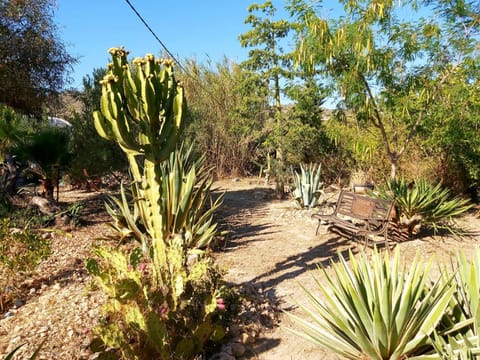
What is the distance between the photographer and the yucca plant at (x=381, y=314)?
6.71ft

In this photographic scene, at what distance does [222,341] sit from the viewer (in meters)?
2.76

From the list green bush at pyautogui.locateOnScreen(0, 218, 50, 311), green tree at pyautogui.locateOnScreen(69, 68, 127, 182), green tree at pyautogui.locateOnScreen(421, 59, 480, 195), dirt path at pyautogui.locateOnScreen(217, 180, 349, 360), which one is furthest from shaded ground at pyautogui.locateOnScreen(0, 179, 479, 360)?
green tree at pyautogui.locateOnScreen(421, 59, 480, 195)

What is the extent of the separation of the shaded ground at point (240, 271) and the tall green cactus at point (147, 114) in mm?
942

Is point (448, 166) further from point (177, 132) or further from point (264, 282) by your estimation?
point (177, 132)

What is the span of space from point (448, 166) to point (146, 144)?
24.9 feet

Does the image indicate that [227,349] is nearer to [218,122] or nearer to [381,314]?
[381,314]

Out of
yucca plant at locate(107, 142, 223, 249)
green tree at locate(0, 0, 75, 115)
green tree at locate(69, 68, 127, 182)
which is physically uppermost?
green tree at locate(0, 0, 75, 115)

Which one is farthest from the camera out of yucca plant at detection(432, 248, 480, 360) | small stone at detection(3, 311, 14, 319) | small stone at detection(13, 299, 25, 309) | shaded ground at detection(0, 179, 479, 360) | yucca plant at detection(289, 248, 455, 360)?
small stone at detection(13, 299, 25, 309)

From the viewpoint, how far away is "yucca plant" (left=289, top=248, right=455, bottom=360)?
204cm

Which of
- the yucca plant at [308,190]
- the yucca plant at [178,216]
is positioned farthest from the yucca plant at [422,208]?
the yucca plant at [178,216]

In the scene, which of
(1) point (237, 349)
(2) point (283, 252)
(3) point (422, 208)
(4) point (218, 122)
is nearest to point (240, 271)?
(2) point (283, 252)

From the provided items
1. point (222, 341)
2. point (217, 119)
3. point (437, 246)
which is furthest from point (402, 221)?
point (217, 119)

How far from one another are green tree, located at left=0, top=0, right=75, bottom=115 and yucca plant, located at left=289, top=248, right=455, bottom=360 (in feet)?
23.8

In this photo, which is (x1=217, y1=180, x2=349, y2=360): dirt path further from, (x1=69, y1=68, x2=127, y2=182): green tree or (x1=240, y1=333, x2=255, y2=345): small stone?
(x1=69, y1=68, x2=127, y2=182): green tree
